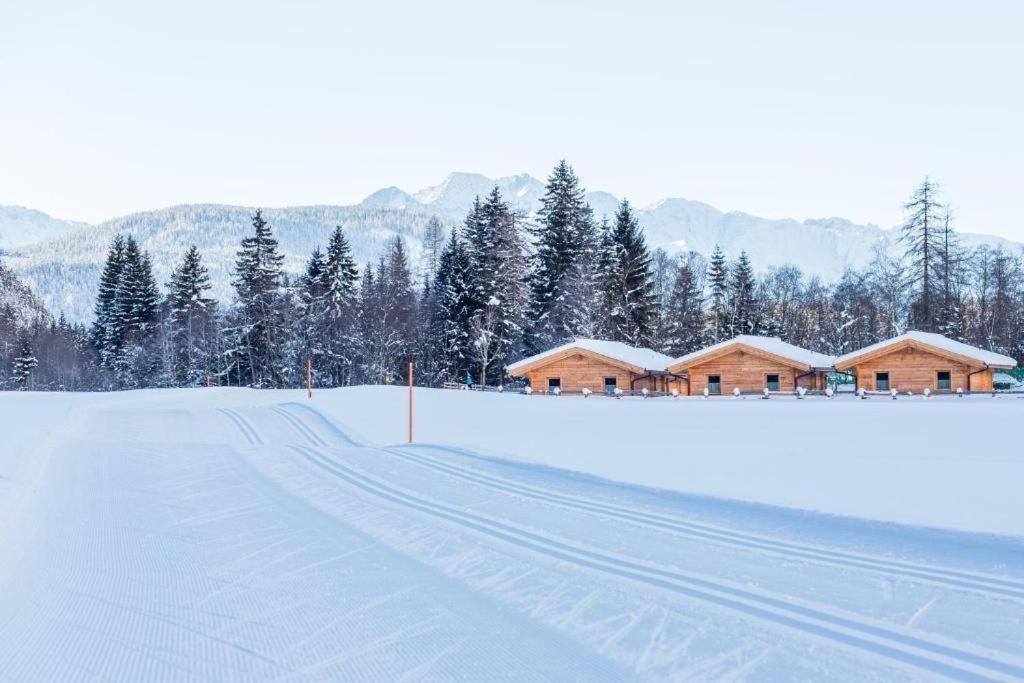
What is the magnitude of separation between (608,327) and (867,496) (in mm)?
38645

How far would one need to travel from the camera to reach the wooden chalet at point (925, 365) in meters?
31.5

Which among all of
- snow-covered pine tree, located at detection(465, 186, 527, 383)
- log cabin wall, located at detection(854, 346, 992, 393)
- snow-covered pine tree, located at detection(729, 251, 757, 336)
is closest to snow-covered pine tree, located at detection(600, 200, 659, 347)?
snow-covered pine tree, located at detection(465, 186, 527, 383)

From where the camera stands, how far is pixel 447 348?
48.0m

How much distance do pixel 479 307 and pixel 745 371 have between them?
60.1 feet

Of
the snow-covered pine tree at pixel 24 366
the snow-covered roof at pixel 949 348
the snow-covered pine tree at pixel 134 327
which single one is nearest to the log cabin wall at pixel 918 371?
the snow-covered roof at pixel 949 348

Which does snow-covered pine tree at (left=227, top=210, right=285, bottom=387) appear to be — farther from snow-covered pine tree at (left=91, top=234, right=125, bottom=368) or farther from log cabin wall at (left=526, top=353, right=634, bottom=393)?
log cabin wall at (left=526, top=353, right=634, bottom=393)

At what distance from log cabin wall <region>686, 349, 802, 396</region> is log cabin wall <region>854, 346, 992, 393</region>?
315 centimetres

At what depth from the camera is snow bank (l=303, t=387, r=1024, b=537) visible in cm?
929

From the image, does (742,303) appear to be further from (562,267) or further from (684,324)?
(562,267)

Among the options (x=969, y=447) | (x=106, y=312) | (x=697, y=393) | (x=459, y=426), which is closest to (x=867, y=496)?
(x=969, y=447)

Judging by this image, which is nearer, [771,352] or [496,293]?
[771,352]

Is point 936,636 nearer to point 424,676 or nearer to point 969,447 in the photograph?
point 424,676

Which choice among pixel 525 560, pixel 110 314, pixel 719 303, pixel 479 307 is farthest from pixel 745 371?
pixel 110 314

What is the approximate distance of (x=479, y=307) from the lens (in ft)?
153
